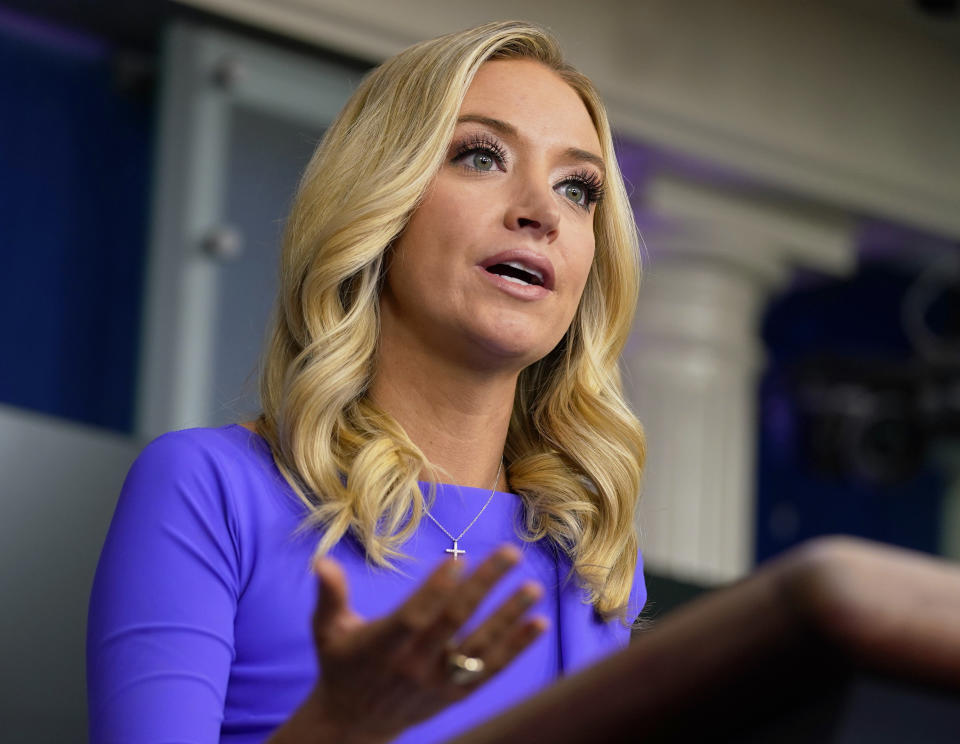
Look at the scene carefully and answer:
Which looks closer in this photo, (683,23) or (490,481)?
(490,481)

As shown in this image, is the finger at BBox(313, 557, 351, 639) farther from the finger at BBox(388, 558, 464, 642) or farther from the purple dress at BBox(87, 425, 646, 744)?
the purple dress at BBox(87, 425, 646, 744)

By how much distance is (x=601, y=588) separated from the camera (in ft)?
3.70

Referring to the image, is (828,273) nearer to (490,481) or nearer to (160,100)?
(160,100)

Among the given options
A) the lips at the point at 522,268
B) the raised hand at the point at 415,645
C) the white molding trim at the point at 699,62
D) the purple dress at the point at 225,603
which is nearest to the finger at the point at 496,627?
the raised hand at the point at 415,645

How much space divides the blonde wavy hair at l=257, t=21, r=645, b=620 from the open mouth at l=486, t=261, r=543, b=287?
0.27 ft

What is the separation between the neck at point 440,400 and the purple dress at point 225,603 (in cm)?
4

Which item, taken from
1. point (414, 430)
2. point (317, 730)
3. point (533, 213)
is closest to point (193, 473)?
point (414, 430)

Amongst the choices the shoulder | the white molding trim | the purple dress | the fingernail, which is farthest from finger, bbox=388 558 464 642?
the white molding trim

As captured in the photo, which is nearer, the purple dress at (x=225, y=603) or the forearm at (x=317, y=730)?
the forearm at (x=317, y=730)

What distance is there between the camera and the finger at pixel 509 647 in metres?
0.45

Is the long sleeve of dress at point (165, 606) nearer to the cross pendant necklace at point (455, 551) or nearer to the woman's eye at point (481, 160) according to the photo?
the cross pendant necklace at point (455, 551)

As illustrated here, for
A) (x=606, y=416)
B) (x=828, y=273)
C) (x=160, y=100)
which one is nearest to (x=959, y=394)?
(x=828, y=273)

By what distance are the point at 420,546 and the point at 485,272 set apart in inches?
8.0

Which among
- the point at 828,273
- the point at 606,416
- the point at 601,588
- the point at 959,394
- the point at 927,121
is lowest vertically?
the point at 601,588
